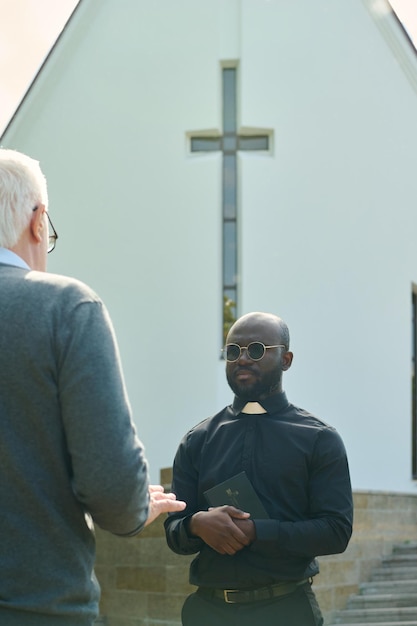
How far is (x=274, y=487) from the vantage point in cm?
379

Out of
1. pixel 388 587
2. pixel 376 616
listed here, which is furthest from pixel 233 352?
pixel 388 587

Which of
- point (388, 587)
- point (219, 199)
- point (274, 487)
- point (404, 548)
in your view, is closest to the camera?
point (274, 487)

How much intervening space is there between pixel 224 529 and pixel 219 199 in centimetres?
1111

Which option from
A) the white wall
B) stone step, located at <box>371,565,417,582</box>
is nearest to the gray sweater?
stone step, located at <box>371,565,417,582</box>

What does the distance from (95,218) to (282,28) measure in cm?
371

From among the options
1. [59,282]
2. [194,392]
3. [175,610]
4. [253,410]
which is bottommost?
[175,610]

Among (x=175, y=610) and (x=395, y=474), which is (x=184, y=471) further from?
(x=395, y=474)

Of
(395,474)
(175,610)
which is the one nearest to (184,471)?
(175,610)

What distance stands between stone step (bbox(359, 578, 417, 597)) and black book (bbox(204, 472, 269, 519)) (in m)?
6.60

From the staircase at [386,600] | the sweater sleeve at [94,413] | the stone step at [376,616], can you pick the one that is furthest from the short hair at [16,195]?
the stone step at [376,616]

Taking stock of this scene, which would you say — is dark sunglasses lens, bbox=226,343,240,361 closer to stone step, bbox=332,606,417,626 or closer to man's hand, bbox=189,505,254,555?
man's hand, bbox=189,505,254,555

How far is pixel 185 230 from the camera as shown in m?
14.4

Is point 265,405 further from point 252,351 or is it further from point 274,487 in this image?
point 274,487

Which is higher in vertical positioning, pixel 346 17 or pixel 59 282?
pixel 346 17
